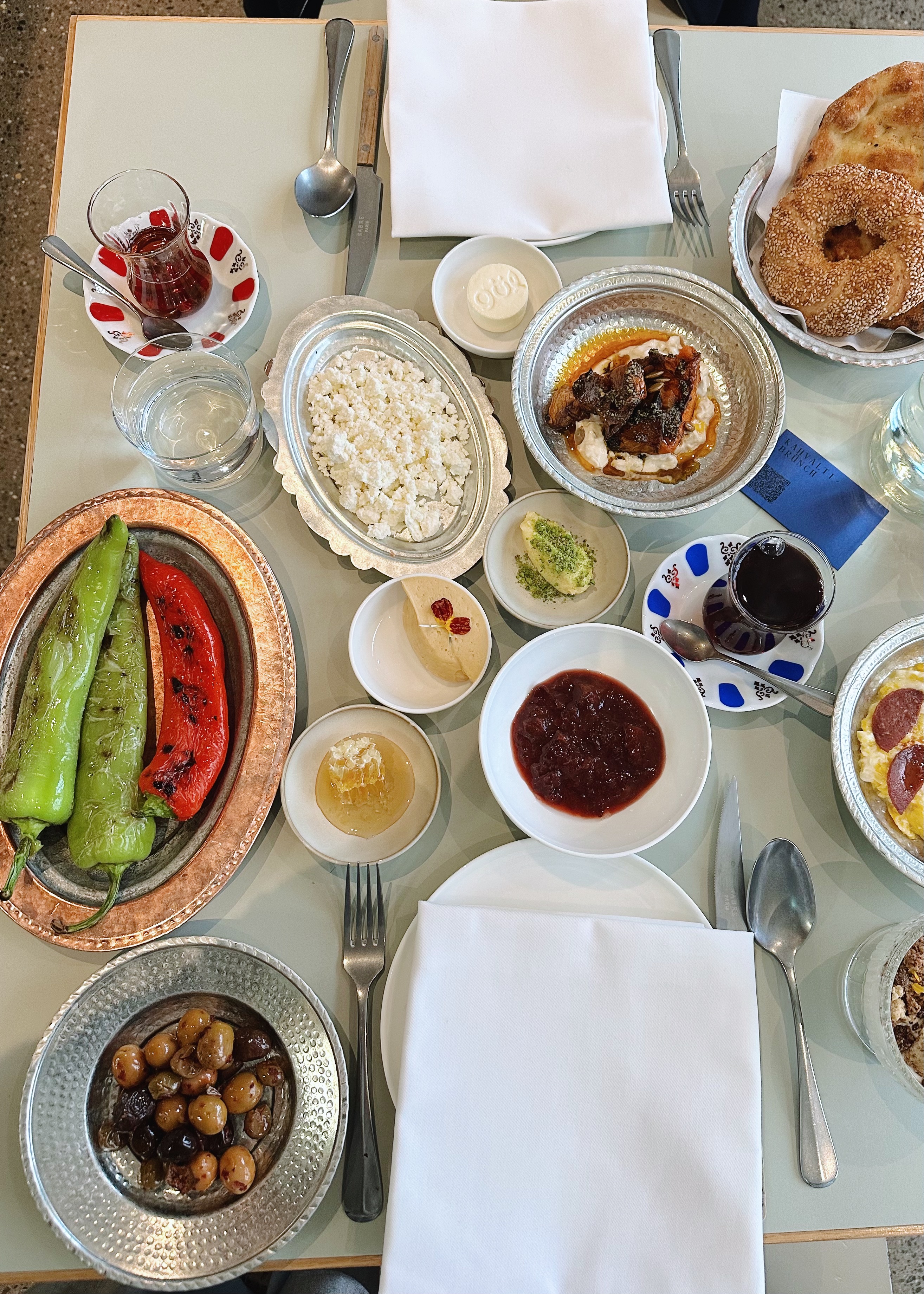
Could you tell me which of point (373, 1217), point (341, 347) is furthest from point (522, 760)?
point (341, 347)

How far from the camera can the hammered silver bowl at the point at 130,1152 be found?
1.38 metres

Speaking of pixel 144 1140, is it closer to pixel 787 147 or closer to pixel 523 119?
pixel 523 119

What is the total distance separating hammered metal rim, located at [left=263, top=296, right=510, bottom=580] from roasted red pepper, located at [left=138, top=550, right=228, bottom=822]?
0.33 metres

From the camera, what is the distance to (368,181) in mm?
1986

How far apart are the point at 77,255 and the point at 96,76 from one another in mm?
590

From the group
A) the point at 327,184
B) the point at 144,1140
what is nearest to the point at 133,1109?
the point at 144,1140

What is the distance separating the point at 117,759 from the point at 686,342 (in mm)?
1572

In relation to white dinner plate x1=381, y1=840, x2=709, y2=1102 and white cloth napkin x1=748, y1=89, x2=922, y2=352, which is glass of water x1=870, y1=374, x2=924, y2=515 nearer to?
white cloth napkin x1=748, y1=89, x2=922, y2=352

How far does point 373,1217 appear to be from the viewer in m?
1.47

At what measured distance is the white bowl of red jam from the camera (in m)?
1.57

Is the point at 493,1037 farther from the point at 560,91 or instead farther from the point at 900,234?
the point at 560,91

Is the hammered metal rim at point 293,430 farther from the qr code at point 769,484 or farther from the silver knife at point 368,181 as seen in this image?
the qr code at point 769,484

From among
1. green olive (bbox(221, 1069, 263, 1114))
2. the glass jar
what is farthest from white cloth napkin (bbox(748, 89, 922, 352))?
green olive (bbox(221, 1069, 263, 1114))

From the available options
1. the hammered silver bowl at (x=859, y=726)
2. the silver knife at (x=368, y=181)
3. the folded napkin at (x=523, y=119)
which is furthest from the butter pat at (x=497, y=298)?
the hammered silver bowl at (x=859, y=726)
